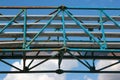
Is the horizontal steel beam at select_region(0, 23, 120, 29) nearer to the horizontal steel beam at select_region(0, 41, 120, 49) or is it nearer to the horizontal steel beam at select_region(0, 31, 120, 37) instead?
the horizontal steel beam at select_region(0, 31, 120, 37)

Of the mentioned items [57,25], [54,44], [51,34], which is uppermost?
[57,25]

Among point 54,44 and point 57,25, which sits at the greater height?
point 57,25

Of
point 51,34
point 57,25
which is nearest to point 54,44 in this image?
point 51,34

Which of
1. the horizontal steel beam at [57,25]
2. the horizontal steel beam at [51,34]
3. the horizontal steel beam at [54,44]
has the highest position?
the horizontal steel beam at [57,25]

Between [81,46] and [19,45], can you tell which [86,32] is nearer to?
[81,46]

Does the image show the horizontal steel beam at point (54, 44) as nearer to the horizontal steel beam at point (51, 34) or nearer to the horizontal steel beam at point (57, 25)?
the horizontal steel beam at point (51, 34)

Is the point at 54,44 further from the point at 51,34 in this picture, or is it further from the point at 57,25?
the point at 57,25

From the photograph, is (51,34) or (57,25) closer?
(51,34)

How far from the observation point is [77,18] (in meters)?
12.6

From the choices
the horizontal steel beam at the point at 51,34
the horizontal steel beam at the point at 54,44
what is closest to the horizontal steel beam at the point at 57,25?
the horizontal steel beam at the point at 51,34

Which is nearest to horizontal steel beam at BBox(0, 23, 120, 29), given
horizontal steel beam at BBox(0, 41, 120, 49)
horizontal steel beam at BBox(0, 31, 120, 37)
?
horizontal steel beam at BBox(0, 31, 120, 37)

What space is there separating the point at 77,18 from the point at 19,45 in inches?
106

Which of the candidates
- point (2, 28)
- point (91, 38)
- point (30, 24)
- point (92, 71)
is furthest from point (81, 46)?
point (2, 28)

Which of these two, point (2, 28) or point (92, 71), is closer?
point (2, 28)
